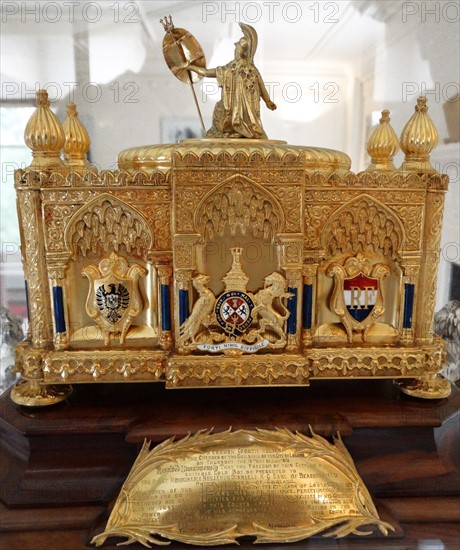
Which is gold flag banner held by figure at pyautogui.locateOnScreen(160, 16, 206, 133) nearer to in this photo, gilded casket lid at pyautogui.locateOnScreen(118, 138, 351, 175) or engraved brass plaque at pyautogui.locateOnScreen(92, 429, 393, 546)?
gilded casket lid at pyautogui.locateOnScreen(118, 138, 351, 175)

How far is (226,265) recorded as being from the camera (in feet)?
6.07

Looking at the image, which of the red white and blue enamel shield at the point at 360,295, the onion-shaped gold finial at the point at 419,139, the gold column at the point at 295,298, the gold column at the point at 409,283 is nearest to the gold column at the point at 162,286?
the gold column at the point at 295,298

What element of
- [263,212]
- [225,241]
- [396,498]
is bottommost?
[396,498]

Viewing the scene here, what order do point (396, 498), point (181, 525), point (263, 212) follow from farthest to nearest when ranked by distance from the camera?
point (263, 212)
point (396, 498)
point (181, 525)

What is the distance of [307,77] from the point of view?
10.9 feet

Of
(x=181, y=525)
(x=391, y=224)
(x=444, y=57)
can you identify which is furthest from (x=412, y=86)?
(x=181, y=525)

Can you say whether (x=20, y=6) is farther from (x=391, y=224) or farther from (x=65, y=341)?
(x=391, y=224)

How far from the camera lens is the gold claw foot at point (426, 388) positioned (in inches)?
76.8

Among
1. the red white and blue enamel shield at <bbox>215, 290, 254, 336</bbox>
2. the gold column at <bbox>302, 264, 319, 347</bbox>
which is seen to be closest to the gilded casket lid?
the gold column at <bbox>302, 264, 319, 347</bbox>

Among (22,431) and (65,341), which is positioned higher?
(65,341)

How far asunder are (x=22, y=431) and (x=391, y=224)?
1632 millimetres

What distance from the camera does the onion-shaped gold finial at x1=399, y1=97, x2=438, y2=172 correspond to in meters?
1.85

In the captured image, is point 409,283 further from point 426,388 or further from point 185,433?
point 185,433

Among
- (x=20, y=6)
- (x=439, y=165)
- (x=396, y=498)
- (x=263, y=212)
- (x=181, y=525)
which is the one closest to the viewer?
(x=181, y=525)
